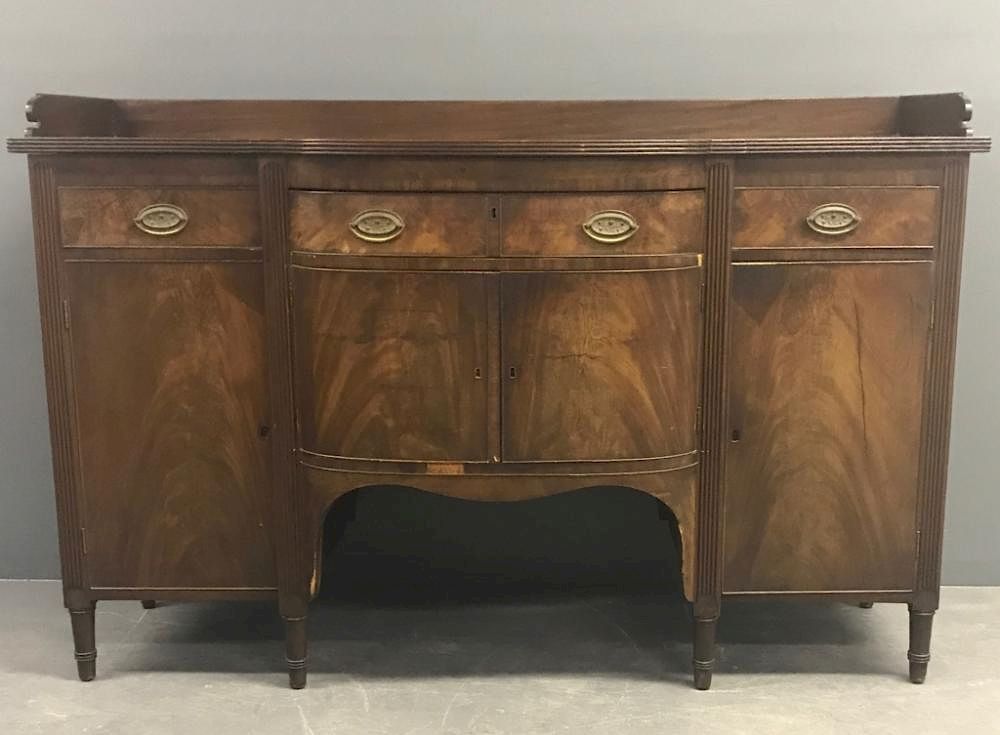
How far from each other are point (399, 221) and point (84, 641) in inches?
45.1

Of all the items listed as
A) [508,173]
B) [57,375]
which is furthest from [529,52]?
[57,375]

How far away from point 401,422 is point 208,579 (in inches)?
21.9

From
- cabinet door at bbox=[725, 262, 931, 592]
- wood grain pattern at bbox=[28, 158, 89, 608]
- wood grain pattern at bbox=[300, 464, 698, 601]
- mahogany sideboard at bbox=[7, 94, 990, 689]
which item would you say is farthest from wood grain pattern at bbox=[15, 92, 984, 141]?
wood grain pattern at bbox=[300, 464, 698, 601]

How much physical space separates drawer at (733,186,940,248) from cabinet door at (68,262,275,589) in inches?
39.3

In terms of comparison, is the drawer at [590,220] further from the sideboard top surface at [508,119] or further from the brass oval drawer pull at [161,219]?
the brass oval drawer pull at [161,219]

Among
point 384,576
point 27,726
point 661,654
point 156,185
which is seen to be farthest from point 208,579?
point 661,654

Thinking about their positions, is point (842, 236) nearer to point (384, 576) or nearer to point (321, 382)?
point (321, 382)

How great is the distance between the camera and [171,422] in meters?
2.00

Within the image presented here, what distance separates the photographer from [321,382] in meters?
1.95

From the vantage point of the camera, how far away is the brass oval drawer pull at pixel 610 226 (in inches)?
73.9

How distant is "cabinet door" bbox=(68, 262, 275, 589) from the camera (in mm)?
1952

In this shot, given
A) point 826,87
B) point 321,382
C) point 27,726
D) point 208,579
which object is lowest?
point 27,726

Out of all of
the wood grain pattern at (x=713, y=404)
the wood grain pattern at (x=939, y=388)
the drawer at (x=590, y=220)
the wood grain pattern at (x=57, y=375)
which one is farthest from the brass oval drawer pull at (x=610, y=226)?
the wood grain pattern at (x=57, y=375)

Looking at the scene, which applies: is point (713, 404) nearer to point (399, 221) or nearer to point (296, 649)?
point (399, 221)
